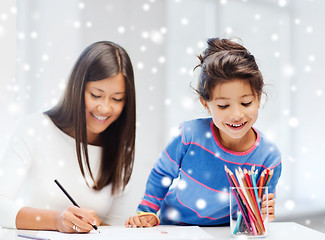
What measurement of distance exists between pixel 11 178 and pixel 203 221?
1.62 feet

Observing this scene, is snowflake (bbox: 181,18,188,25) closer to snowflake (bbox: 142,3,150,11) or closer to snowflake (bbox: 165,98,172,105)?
snowflake (bbox: 142,3,150,11)

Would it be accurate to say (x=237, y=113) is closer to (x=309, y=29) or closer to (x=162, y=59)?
(x=162, y=59)

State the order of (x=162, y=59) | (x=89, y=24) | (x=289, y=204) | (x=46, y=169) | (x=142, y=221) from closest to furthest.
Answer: (x=142, y=221) < (x=46, y=169) < (x=89, y=24) < (x=162, y=59) < (x=289, y=204)

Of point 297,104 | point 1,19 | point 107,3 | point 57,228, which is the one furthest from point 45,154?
point 297,104

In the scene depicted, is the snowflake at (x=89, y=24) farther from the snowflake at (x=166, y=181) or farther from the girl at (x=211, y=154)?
the snowflake at (x=166, y=181)

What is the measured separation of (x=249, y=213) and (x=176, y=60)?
648 mm

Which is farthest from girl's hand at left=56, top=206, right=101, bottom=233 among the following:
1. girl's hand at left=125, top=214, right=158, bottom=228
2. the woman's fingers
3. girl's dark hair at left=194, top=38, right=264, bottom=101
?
girl's dark hair at left=194, top=38, right=264, bottom=101

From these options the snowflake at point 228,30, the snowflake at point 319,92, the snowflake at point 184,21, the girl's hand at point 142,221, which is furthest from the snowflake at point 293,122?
the girl's hand at point 142,221

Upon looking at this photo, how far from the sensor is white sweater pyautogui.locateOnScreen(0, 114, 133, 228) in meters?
1.02

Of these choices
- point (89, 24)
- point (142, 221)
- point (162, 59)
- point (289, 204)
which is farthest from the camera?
point (289, 204)

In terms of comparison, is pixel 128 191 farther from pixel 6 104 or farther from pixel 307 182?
pixel 307 182

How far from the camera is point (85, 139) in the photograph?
3.61ft

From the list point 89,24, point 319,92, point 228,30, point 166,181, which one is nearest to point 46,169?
point 166,181

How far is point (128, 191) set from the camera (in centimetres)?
117
